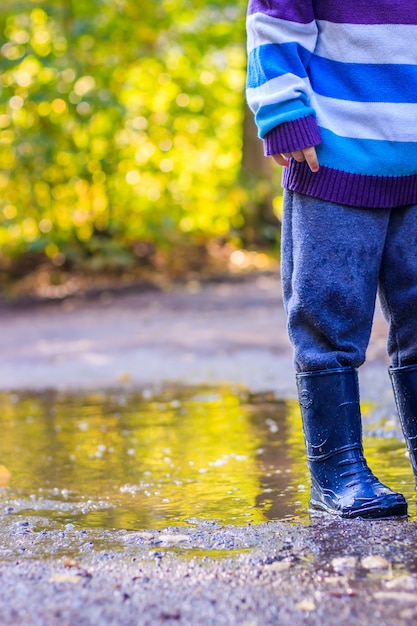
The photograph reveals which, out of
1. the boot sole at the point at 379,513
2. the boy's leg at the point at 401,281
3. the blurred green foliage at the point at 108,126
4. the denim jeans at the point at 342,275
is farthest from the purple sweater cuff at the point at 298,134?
the blurred green foliage at the point at 108,126

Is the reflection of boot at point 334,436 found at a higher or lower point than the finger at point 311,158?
lower

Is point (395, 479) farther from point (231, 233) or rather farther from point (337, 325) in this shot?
point (231, 233)

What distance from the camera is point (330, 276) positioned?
8.83 feet

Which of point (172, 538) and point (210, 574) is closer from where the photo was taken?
point (210, 574)

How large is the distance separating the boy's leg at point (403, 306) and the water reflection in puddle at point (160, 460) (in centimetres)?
27

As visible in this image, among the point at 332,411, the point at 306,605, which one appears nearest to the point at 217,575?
the point at 306,605

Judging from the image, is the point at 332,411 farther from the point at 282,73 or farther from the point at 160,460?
the point at 160,460

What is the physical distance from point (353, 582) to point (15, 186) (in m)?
11.2

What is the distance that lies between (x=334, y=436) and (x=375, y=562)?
2.00ft

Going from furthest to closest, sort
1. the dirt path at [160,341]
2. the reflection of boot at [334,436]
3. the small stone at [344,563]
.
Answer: the dirt path at [160,341] → the reflection of boot at [334,436] → the small stone at [344,563]

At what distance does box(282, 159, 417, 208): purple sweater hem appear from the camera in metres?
2.69

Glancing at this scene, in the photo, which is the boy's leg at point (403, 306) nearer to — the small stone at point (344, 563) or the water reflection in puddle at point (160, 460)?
the water reflection in puddle at point (160, 460)

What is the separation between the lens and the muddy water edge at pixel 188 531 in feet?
6.31

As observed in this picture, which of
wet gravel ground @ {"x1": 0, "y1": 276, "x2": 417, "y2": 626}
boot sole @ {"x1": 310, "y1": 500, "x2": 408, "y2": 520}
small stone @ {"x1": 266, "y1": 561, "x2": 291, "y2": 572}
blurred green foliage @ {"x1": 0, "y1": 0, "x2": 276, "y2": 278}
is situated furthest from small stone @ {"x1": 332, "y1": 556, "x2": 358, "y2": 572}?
blurred green foliage @ {"x1": 0, "y1": 0, "x2": 276, "y2": 278}
